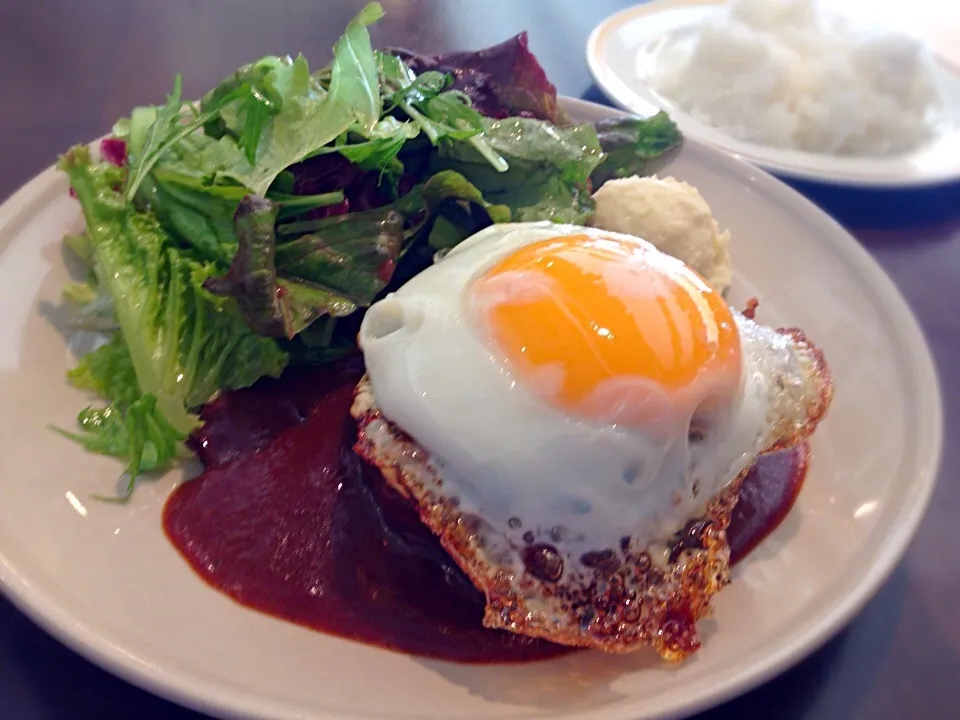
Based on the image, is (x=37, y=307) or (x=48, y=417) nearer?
(x=48, y=417)

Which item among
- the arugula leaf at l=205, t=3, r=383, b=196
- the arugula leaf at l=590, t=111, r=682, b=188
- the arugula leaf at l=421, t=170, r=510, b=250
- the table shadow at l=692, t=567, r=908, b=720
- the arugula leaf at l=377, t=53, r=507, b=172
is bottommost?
the table shadow at l=692, t=567, r=908, b=720

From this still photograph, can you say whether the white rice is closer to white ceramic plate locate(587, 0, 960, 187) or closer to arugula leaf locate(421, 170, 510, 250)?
white ceramic plate locate(587, 0, 960, 187)

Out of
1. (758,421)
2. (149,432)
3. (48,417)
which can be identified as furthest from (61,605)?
(758,421)

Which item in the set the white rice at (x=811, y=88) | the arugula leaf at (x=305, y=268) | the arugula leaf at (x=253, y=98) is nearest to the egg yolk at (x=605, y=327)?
the arugula leaf at (x=305, y=268)

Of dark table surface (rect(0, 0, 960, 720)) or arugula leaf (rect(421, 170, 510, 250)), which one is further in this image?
arugula leaf (rect(421, 170, 510, 250))

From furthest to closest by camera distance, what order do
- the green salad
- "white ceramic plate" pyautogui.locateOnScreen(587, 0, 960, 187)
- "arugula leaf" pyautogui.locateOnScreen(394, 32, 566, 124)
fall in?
"white ceramic plate" pyautogui.locateOnScreen(587, 0, 960, 187)
"arugula leaf" pyautogui.locateOnScreen(394, 32, 566, 124)
the green salad

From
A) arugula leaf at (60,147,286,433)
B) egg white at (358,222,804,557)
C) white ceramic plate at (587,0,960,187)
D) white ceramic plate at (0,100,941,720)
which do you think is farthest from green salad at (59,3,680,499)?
white ceramic plate at (587,0,960,187)

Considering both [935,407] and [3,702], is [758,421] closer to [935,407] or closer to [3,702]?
[935,407]

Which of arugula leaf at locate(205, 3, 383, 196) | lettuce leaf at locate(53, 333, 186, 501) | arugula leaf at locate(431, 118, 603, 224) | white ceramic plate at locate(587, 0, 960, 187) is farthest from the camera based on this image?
white ceramic plate at locate(587, 0, 960, 187)
